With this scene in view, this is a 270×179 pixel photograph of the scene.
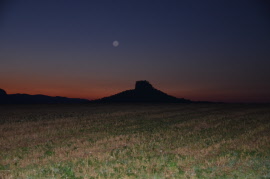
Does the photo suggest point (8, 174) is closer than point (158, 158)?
Yes

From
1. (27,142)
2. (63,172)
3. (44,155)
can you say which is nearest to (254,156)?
(63,172)

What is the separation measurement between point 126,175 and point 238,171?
14.9 ft

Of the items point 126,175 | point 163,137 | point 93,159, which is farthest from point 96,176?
point 163,137

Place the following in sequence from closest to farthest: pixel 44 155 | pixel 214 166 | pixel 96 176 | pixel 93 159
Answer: pixel 96 176
pixel 214 166
pixel 93 159
pixel 44 155

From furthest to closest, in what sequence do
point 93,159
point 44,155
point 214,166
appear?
point 44,155 → point 93,159 → point 214,166

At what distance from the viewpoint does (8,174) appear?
35.3ft

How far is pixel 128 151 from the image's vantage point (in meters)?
14.7

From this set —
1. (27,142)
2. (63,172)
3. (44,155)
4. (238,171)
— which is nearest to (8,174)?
(63,172)

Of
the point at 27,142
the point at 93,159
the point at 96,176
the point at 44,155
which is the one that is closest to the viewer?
the point at 96,176

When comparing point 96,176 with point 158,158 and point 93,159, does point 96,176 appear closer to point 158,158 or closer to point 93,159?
point 93,159

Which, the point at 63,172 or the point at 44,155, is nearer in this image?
the point at 63,172

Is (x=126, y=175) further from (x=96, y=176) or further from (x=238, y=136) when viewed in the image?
(x=238, y=136)

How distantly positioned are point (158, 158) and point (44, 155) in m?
6.20

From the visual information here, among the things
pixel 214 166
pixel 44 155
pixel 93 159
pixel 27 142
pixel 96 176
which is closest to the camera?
pixel 96 176
